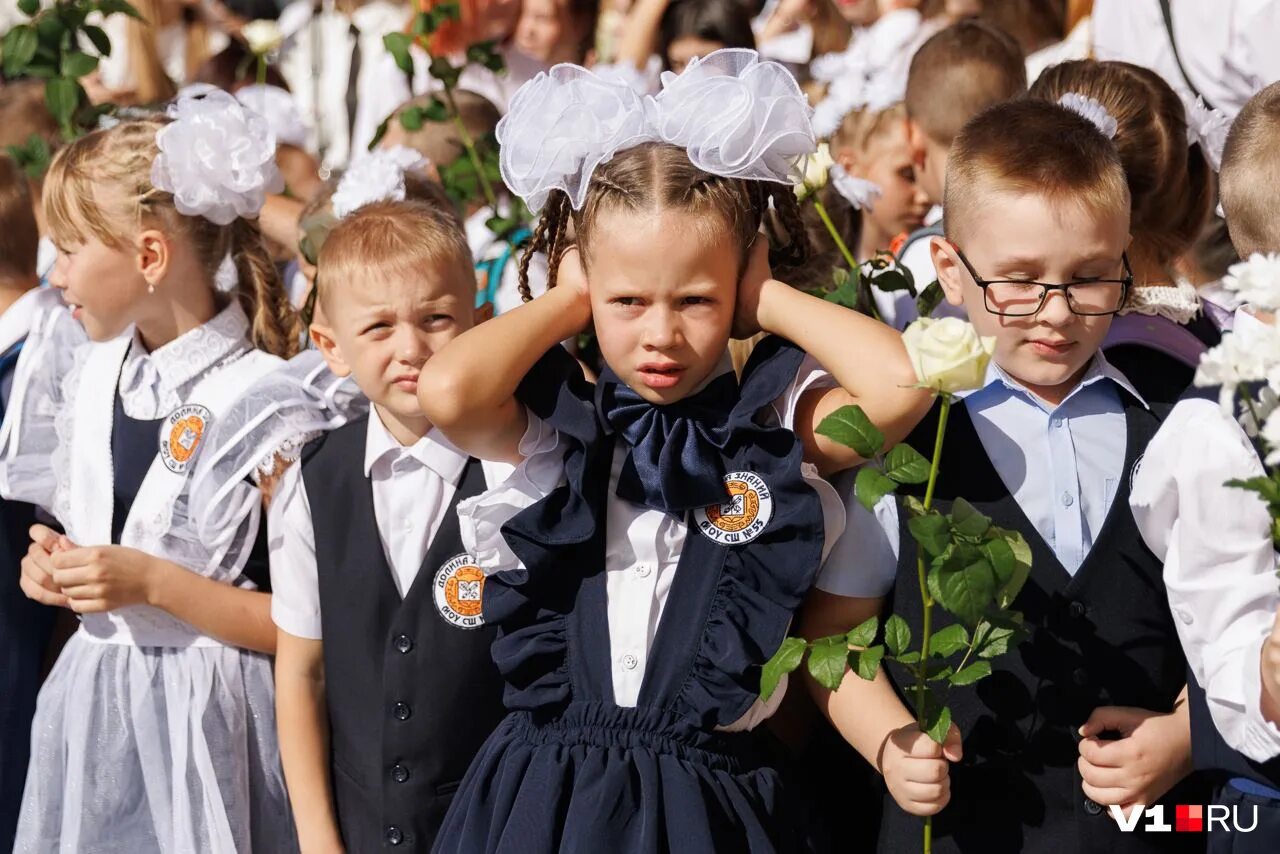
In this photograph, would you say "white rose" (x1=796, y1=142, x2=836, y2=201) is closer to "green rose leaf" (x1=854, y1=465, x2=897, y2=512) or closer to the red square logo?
"green rose leaf" (x1=854, y1=465, x2=897, y2=512)

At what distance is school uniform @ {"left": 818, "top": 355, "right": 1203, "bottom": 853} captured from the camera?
8.03 ft

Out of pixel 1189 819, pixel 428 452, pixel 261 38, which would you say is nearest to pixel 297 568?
pixel 428 452

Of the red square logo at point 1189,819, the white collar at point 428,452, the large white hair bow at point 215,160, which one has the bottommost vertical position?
the red square logo at point 1189,819

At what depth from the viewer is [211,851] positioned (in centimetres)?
306

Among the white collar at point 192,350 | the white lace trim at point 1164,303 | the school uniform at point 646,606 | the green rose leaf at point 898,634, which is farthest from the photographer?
the white collar at point 192,350

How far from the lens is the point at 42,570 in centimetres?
325

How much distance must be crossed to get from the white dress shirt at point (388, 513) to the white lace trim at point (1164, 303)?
110 cm

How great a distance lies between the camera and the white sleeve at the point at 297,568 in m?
2.94

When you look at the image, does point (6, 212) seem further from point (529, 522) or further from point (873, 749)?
point (873, 749)

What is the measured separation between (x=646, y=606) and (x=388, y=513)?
0.65m

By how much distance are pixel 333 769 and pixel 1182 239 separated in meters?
1.84

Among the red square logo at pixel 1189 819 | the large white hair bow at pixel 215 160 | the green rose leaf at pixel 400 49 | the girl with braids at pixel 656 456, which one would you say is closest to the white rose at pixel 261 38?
the green rose leaf at pixel 400 49

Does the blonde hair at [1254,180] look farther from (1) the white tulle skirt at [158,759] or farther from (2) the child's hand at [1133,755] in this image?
(1) the white tulle skirt at [158,759]

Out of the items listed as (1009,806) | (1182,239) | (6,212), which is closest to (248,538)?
(6,212)
